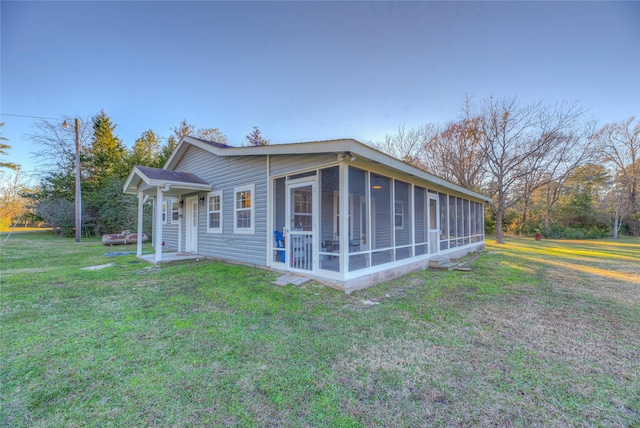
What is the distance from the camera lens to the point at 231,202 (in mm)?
7555

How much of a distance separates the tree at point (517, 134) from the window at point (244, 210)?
1656 centimetres

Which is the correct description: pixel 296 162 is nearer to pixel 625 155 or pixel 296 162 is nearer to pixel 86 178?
pixel 86 178

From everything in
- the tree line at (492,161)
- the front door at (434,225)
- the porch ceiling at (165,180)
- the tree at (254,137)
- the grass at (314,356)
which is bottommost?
the grass at (314,356)

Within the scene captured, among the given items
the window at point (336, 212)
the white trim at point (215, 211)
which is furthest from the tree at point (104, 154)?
the window at point (336, 212)

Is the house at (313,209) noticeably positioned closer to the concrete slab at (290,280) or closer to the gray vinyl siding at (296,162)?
the gray vinyl siding at (296,162)

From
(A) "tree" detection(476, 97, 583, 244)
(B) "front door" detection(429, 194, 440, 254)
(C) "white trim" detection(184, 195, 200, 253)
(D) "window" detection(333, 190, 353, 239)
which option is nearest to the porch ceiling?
(C) "white trim" detection(184, 195, 200, 253)

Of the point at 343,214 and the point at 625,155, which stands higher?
the point at 625,155

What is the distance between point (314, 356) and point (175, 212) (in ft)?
31.2

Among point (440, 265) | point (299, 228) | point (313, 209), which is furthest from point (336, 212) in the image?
point (440, 265)

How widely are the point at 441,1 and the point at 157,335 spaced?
1071cm

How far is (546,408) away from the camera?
193 cm

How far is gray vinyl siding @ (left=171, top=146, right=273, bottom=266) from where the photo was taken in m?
6.58

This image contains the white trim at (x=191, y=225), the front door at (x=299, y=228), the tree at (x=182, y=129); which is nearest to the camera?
the front door at (x=299, y=228)

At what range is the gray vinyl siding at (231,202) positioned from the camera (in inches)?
259
